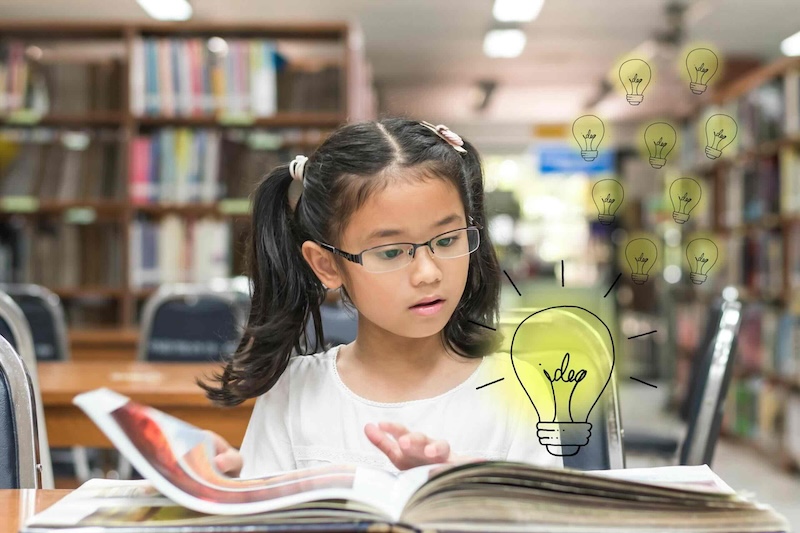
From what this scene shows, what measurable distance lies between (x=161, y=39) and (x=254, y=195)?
131 inches

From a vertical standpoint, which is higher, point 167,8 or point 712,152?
point 167,8

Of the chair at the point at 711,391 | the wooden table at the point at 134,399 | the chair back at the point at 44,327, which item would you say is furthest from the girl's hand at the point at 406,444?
the chair back at the point at 44,327

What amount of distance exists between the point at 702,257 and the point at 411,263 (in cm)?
28

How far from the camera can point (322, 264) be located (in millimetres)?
967

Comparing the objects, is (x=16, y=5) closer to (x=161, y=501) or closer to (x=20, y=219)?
(x=20, y=219)

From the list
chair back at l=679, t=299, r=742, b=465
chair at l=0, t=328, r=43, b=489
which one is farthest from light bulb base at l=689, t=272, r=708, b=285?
chair at l=0, t=328, r=43, b=489

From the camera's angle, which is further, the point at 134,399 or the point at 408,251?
the point at 134,399

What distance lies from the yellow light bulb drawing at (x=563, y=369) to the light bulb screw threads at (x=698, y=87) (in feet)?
0.82

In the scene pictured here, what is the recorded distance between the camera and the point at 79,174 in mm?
3992

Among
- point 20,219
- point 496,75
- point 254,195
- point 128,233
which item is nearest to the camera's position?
point 254,195

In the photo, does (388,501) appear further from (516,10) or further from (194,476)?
(516,10)

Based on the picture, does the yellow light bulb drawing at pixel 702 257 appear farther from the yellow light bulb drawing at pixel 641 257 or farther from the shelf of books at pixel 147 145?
the shelf of books at pixel 147 145

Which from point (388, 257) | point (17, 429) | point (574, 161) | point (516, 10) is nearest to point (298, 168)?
point (388, 257)

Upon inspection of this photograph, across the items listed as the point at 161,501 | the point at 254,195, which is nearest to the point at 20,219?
the point at 254,195
